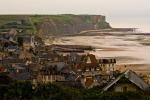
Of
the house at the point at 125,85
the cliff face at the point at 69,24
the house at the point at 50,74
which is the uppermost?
the house at the point at 125,85

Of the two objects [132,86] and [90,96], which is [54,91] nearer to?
[90,96]

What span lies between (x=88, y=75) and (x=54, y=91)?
85.3 ft

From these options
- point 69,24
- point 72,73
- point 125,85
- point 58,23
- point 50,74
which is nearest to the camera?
point 125,85

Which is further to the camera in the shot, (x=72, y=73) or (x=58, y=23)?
(x=58, y=23)

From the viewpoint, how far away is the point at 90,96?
1151cm

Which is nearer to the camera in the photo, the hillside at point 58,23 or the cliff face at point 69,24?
the hillside at point 58,23

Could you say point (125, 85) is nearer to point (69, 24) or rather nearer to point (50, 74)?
point (50, 74)

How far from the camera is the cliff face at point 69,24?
14534 cm

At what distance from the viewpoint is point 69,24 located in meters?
159

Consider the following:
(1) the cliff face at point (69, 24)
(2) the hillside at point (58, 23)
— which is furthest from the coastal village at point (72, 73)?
(1) the cliff face at point (69, 24)

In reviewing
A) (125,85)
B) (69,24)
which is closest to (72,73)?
(125,85)

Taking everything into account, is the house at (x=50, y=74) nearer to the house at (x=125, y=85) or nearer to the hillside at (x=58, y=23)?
the house at (x=125, y=85)

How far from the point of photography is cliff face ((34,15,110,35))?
145337mm

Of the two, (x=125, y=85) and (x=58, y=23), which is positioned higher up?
(x=125, y=85)
